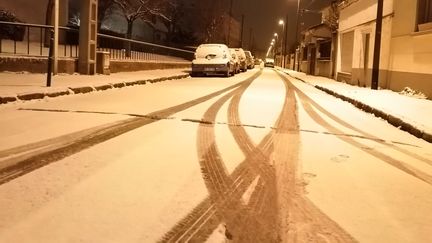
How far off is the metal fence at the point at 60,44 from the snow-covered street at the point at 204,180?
30.4ft

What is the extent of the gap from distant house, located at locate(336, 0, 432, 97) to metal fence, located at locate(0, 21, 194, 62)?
1127 cm

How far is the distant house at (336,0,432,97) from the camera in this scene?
1761 cm

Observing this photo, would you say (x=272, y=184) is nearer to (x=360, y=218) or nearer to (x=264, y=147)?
(x=360, y=218)

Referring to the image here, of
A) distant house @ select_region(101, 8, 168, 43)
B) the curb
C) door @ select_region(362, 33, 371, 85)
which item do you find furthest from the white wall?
distant house @ select_region(101, 8, 168, 43)

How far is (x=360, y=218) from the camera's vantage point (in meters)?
4.20

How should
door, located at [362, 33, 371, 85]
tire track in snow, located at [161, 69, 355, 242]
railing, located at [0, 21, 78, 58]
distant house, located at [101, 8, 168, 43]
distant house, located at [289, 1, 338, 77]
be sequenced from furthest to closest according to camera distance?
1. distant house, located at [101, 8, 168, 43]
2. distant house, located at [289, 1, 338, 77]
3. door, located at [362, 33, 371, 85]
4. railing, located at [0, 21, 78, 58]
5. tire track in snow, located at [161, 69, 355, 242]

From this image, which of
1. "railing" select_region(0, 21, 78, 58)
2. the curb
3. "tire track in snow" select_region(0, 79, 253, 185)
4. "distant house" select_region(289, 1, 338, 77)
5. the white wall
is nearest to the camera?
"tire track in snow" select_region(0, 79, 253, 185)

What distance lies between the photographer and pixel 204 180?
5.13 meters

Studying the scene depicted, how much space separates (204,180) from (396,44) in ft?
56.8

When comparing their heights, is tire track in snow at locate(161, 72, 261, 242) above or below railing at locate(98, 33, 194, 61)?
below

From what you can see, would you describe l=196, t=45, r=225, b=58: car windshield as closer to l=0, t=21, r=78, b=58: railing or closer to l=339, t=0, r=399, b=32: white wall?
l=339, t=0, r=399, b=32: white wall

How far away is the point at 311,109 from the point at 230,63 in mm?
17652

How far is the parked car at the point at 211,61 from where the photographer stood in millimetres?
28828

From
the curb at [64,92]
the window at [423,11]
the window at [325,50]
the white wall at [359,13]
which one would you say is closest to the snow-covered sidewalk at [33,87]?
the curb at [64,92]
